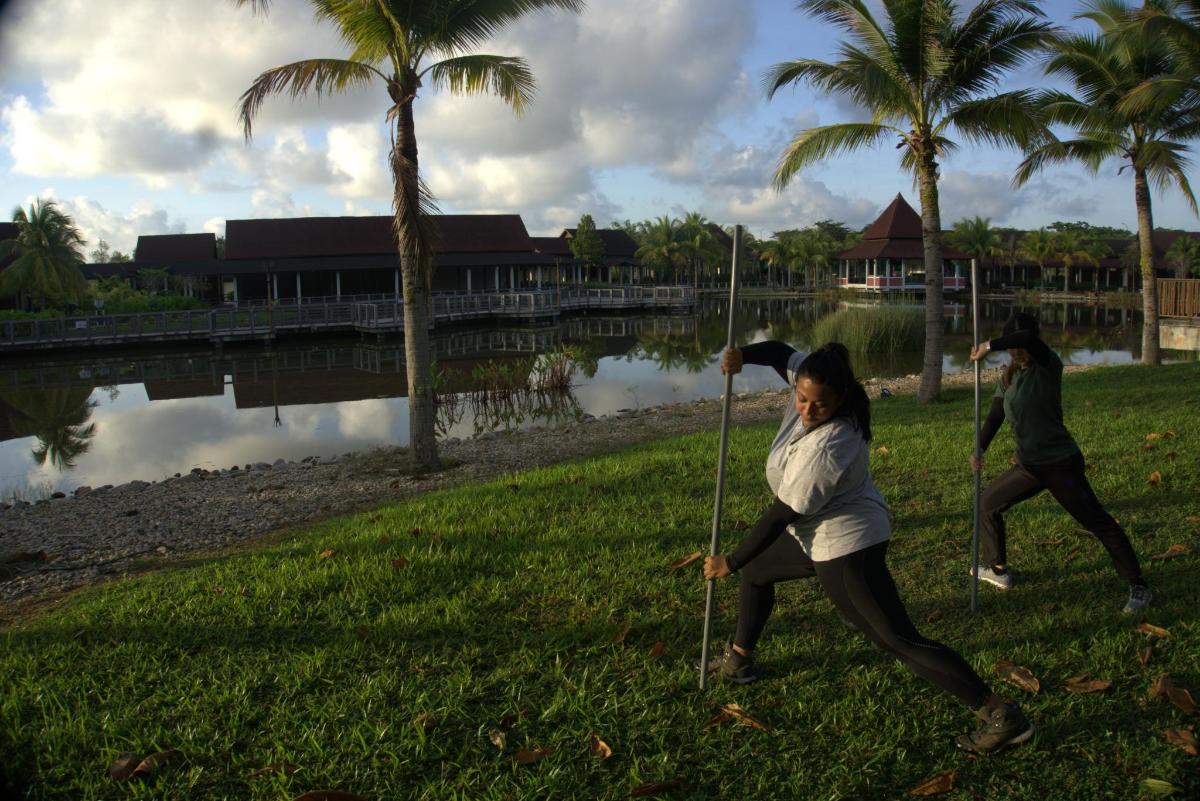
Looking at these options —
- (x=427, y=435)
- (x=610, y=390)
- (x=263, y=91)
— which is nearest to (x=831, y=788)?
(x=427, y=435)

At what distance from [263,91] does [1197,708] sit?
9343 millimetres

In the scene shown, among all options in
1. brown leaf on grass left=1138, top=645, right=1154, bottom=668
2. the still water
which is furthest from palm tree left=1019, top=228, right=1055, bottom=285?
brown leaf on grass left=1138, top=645, right=1154, bottom=668

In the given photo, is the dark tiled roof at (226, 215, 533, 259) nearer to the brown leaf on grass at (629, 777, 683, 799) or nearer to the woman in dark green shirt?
the woman in dark green shirt

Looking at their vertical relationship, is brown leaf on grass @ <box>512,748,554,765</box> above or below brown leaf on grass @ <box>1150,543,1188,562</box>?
below

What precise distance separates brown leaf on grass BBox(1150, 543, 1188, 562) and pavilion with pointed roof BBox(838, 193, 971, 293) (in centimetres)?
5313

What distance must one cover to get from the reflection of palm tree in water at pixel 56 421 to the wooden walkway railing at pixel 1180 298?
80.0 ft

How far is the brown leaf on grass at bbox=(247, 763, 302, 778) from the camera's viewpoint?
310 centimetres

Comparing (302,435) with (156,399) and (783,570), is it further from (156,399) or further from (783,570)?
(783,570)

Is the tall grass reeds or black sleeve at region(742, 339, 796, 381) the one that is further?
the tall grass reeds

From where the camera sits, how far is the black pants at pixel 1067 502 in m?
4.33

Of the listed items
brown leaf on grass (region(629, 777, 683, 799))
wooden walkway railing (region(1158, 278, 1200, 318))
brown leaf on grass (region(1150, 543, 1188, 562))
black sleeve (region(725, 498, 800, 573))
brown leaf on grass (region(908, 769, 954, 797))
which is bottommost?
brown leaf on grass (region(908, 769, 954, 797))

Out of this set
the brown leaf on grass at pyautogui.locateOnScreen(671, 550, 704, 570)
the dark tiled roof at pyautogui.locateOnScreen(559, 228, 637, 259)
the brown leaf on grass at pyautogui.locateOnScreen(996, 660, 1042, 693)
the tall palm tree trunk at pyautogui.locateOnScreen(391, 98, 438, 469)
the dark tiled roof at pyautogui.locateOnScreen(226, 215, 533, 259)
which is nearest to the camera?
the brown leaf on grass at pyautogui.locateOnScreen(996, 660, 1042, 693)

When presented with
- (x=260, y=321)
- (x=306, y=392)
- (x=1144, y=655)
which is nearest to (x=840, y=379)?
(x=1144, y=655)

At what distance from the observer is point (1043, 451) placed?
14.6ft
